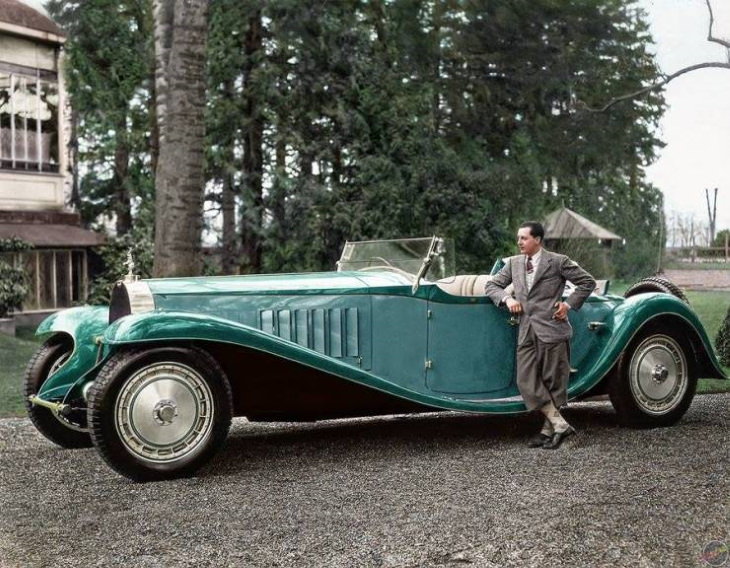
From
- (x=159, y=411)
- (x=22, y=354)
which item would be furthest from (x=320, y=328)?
(x=22, y=354)

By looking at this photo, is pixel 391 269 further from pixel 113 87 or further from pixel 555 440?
pixel 113 87

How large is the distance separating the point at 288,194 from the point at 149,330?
12.1 metres

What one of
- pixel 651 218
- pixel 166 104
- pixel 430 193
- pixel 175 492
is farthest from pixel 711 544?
pixel 651 218

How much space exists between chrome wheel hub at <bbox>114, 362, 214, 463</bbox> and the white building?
12897 mm

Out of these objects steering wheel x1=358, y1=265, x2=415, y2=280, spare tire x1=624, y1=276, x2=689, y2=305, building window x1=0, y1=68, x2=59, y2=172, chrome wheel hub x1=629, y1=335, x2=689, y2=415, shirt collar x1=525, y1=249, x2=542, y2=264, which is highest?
building window x1=0, y1=68, x2=59, y2=172

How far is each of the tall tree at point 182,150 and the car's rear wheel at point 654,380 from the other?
472 centimetres

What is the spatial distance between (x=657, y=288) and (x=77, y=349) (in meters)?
4.32

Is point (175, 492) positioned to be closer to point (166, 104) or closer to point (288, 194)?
point (166, 104)

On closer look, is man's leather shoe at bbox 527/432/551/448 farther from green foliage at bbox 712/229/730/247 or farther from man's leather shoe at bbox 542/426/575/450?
green foliage at bbox 712/229/730/247

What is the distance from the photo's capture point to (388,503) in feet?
15.5

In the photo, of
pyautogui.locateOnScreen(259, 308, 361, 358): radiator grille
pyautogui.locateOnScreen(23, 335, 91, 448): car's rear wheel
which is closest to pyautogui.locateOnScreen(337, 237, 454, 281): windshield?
pyautogui.locateOnScreen(259, 308, 361, 358): radiator grille

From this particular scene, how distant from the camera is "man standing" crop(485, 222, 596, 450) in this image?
6.09 metres

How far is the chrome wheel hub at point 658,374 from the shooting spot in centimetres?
676

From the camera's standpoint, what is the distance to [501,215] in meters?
18.3
